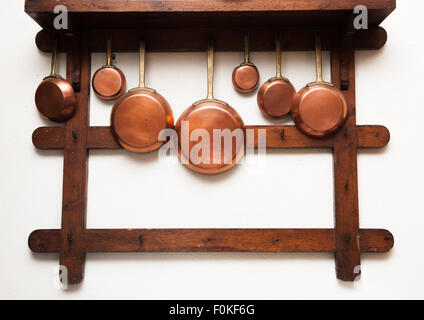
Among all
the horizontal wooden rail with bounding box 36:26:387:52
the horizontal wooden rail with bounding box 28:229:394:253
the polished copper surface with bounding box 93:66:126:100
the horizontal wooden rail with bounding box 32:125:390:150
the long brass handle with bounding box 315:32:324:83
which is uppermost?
the horizontal wooden rail with bounding box 36:26:387:52

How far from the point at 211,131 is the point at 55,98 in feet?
1.84

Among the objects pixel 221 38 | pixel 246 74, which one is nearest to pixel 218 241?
pixel 246 74

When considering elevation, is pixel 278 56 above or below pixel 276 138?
above

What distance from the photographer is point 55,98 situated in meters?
1.22

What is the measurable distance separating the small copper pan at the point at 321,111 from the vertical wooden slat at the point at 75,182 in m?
0.77

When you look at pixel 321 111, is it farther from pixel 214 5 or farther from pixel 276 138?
pixel 214 5

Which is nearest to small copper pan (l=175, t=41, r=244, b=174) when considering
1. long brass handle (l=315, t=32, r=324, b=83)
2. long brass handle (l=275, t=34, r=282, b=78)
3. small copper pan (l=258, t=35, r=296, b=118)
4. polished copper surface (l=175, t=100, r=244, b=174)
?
polished copper surface (l=175, t=100, r=244, b=174)

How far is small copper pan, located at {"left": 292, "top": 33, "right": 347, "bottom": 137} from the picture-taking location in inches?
47.5

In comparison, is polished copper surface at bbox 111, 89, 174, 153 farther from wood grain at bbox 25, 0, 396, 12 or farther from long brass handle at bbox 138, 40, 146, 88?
wood grain at bbox 25, 0, 396, 12

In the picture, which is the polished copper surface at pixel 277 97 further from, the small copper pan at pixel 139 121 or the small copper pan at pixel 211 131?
the small copper pan at pixel 139 121

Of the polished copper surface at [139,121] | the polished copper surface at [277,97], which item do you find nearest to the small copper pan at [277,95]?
the polished copper surface at [277,97]

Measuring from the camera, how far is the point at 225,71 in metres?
1.27

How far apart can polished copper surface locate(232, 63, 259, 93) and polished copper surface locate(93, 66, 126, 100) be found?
415 millimetres
